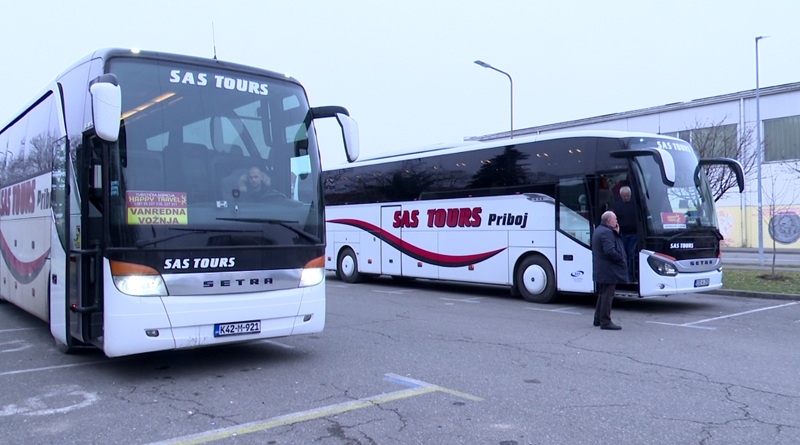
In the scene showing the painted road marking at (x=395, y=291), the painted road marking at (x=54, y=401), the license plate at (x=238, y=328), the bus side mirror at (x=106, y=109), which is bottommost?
the painted road marking at (x=395, y=291)

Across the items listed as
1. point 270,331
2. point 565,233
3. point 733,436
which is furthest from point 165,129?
point 565,233

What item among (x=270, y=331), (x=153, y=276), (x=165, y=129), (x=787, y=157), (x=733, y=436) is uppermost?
(x=787, y=157)

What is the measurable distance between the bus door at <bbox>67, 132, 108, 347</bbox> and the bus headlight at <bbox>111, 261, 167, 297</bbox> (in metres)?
0.28

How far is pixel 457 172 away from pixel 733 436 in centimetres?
1086

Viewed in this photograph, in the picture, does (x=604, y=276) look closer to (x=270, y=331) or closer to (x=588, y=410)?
(x=588, y=410)

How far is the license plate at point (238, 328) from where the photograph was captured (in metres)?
6.71

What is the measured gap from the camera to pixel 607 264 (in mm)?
9984

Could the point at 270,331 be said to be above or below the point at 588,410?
above

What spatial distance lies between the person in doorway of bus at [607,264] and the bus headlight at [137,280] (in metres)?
6.61

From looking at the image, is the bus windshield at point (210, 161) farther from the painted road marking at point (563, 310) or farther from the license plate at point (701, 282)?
the license plate at point (701, 282)

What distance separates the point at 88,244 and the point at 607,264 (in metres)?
7.29

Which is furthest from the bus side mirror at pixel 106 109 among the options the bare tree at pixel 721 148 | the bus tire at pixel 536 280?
the bare tree at pixel 721 148

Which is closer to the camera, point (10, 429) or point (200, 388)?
point (10, 429)

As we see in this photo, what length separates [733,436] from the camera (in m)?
4.97
